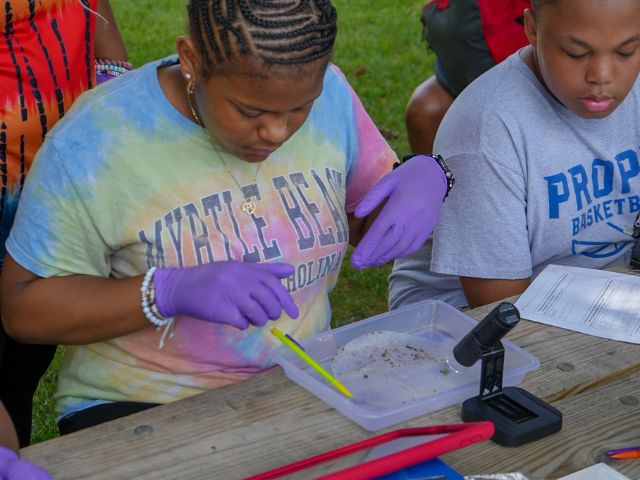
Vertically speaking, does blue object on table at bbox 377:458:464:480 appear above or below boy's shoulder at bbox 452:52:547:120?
below

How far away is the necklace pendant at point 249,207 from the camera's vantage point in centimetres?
162

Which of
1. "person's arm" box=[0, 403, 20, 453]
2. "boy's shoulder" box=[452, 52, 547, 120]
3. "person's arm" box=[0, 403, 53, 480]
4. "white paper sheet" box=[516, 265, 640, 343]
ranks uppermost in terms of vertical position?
"boy's shoulder" box=[452, 52, 547, 120]

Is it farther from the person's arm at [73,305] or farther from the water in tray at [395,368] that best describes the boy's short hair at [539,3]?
the person's arm at [73,305]

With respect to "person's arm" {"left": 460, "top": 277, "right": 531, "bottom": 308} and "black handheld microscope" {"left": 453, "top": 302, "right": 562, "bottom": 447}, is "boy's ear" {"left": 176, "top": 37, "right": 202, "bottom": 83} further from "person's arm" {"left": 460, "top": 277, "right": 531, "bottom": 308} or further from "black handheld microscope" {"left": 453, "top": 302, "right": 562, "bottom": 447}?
"person's arm" {"left": 460, "top": 277, "right": 531, "bottom": 308}

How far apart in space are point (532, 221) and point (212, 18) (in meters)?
0.83

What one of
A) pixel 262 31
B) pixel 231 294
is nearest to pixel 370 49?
pixel 262 31

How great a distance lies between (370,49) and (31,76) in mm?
4116

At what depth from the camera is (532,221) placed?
6.48ft

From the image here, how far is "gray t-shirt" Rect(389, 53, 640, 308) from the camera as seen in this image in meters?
1.95

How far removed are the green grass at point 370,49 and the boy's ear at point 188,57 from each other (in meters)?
2.02

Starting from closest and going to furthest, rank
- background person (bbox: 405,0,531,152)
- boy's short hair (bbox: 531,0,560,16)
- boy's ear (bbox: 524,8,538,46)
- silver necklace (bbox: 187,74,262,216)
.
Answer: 1. silver necklace (bbox: 187,74,262,216)
2. boy's short hair (bbox: 531,0,560,16)
3. boy's ear (bbox: 524,8,538,46)
4. background person (bbox: 405,0,531,152)

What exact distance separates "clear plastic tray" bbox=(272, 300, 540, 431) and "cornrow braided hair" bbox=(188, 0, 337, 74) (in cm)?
43

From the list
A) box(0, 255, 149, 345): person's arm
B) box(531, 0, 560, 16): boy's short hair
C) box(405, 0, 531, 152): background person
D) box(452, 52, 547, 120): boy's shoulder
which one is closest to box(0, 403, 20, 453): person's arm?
box(0, 255, 149, 345): person's arm

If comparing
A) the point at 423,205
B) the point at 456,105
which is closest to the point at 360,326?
the point at 423,205
